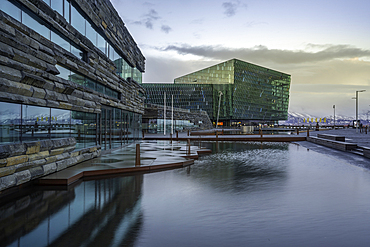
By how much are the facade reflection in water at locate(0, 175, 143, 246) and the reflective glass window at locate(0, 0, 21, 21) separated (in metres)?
5.39

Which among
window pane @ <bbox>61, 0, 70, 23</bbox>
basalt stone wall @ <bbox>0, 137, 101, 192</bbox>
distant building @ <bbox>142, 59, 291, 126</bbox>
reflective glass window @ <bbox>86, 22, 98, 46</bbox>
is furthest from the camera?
distant building @ <bbox>142, 59, 291, 126</bbox>

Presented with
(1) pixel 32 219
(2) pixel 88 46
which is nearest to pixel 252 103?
(2) pixel 88 46

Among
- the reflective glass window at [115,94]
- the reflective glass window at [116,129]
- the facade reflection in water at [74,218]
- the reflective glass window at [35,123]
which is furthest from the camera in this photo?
the reflective glass window at [116,129]

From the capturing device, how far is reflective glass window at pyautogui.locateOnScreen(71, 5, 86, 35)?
1338 cm

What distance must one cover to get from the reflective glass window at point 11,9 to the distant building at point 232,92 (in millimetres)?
91449

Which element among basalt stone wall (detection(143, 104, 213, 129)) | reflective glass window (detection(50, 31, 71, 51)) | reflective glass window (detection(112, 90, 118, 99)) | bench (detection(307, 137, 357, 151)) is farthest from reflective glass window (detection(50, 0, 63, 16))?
basalt stone wall (detection(143, 104, 213, 129))

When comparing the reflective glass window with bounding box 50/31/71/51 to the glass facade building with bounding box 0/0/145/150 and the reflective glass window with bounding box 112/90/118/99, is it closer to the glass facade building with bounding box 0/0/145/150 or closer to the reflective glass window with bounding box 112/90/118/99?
the glass facade building with bounding box 0/0/145/150

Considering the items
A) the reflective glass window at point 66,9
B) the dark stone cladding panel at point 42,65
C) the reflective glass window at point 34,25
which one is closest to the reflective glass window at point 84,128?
the dark stone cladding panel at point 42,65

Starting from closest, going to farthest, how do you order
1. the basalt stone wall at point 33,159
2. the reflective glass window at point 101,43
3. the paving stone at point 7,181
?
1. the paving stone at point 7,181
2. the basalt stone wall at point 33,159
3. the reflective glass window at point 101,43

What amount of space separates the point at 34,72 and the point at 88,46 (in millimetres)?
5956

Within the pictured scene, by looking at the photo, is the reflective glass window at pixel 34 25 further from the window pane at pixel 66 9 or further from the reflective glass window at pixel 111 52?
the reflective glass window at pixel 111 52

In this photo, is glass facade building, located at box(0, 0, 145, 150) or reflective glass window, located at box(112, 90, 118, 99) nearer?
glass facade building, located at box(0, 0, 145, 150)

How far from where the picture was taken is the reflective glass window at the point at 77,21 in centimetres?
1338

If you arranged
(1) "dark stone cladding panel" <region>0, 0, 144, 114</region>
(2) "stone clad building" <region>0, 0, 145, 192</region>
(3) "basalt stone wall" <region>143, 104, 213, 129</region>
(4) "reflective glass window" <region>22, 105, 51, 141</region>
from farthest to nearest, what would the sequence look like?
(3) "basalt stone wall" <region>143, 104, 213, 129</region>, (4) "reflective glass window" <region>22, 105, 51, 141</region>, (2) "stone clad building" <region>0, 0, 145, 192</region>, (1) "dark stone cladding panel" <region>0, 0, 144, 114</region>
